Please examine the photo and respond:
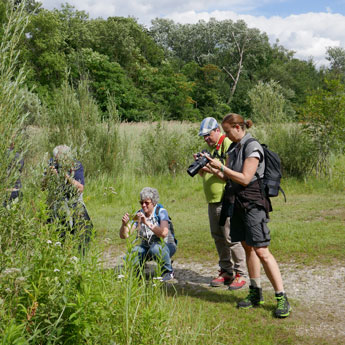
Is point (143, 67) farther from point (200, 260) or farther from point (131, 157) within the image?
point (200, 260)

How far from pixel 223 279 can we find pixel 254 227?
142 centimetres

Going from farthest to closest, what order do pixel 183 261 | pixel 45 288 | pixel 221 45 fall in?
1. pixel 221 45
2. pixel 183 261
3. pixel 45 288

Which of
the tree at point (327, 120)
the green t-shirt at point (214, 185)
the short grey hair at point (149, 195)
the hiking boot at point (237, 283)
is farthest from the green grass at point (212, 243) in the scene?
the tree at point (327, 120)

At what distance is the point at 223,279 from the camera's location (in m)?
5.58

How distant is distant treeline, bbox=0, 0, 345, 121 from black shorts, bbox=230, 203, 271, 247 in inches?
707

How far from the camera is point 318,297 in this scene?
5.09 meters

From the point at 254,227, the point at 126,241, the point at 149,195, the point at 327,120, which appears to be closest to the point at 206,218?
the point at 149,195

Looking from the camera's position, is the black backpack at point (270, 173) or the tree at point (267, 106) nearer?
the black backpack at point (270, 173)

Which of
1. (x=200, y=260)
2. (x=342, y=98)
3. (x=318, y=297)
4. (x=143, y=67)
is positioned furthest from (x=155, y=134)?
(x=143, y=67)

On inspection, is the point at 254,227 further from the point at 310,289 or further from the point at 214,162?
the point at 310,289

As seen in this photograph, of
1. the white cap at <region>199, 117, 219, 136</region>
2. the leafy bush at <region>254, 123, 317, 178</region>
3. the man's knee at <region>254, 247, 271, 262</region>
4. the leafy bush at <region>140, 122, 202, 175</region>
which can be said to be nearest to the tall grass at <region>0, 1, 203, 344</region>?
the man's knee at <region>254, 247, 271, 262</region>

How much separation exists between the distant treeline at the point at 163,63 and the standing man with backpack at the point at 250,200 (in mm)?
17842

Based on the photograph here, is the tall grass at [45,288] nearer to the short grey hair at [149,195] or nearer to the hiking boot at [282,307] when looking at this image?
the hiking boot at [282,307]

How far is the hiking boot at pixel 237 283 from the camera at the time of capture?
17.6 ft
